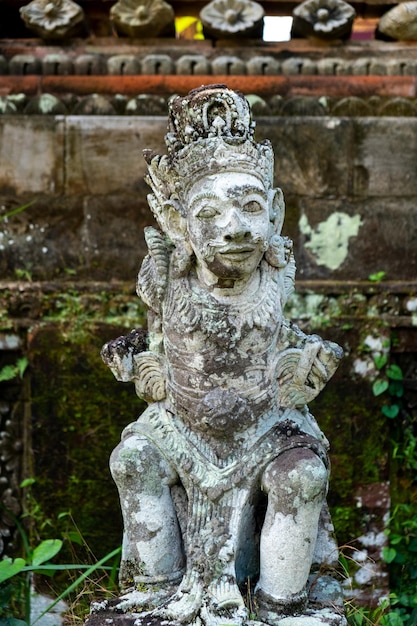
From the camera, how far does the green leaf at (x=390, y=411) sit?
A: 18.9 ft

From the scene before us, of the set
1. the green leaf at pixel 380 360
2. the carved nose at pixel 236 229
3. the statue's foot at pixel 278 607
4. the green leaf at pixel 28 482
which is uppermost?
the carved nose at pixel 236 229

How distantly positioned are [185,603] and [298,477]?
65cm

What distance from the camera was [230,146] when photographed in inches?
145

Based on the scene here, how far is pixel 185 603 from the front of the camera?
3506 mm

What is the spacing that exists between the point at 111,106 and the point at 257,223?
8.25ft

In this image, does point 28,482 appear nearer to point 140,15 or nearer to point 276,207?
point 276,207

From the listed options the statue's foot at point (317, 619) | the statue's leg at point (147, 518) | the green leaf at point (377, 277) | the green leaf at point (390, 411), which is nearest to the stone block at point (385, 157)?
the green leaf at point (377, 277)

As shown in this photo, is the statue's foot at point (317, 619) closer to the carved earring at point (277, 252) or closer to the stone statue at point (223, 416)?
the stone statue at point (223, 416)

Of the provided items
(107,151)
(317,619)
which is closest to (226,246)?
(317,619)

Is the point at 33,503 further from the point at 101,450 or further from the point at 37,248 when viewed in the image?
the point at 37,248

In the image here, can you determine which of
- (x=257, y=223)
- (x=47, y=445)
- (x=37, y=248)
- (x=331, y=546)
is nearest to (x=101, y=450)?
(x=47, y=445)

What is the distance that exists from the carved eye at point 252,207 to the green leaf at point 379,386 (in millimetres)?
2362

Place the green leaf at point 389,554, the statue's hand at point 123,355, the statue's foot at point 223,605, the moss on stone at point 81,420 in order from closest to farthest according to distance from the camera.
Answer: the statue's foot at point 223,605 → the statue's hand at point 123,355 → the green leaf at point 389,554 → the moss on stone at point 81,420

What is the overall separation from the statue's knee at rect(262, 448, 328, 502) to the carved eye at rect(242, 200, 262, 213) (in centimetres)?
99
